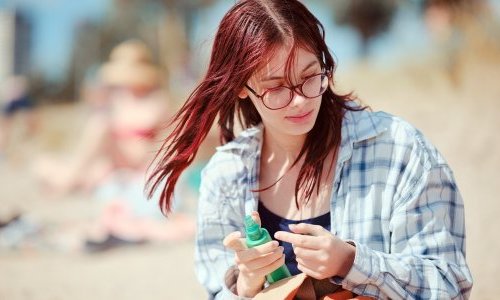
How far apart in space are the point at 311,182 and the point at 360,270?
0.33 metres

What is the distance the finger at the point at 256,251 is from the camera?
1.30 meters

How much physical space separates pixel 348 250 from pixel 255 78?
1.56 ft

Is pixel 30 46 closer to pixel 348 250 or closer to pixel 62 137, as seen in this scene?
pixel 62 137

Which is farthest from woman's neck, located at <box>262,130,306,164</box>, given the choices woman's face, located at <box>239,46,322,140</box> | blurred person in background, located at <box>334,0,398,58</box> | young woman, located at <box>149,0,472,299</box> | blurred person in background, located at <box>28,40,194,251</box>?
blurred person in background, located at <box>334,0,398,58</box>

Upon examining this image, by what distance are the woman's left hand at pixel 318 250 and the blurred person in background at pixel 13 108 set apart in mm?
6501

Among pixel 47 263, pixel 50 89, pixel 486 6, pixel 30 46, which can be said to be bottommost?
pixel 47 263

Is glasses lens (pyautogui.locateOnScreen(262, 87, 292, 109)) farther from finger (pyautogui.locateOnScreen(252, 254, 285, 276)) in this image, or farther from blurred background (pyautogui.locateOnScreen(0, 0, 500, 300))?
blurred background (pyautogui.locateOnScreen(0, 0, 500, 300))

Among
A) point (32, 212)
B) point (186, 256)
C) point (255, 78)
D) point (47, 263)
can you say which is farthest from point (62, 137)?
point (255, 78)

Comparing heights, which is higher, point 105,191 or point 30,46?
point 30,46

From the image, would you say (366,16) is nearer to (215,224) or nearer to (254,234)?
(215,224)

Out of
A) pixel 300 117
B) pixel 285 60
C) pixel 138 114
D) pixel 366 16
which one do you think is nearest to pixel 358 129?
pixel 300 117

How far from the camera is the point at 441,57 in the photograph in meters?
5.46

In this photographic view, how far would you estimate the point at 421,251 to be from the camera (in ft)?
4.55

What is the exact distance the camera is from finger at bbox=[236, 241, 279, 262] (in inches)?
51.3
